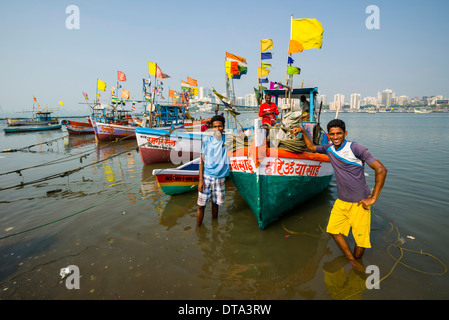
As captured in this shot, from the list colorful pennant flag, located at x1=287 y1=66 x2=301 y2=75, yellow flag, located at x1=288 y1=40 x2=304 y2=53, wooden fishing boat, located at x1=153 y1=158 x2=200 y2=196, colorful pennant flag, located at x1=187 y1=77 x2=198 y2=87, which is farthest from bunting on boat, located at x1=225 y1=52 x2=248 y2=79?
colorful pennant flag, located at x1=187 y1=77 x2=198 y2=87

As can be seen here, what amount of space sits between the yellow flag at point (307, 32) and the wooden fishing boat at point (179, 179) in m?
5.20

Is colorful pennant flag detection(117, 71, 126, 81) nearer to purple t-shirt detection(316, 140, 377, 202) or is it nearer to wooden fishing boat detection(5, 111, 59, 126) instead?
purple t-shirt detection(316, 140, 377, 202)

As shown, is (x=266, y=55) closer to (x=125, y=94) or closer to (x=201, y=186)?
(x=201, y=186)

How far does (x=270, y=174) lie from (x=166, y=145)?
801 centimetres

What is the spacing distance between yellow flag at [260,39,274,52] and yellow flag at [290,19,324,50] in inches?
91.9

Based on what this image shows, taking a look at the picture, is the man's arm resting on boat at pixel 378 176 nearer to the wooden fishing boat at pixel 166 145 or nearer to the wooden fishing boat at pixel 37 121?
the wooden fishing boat at pixel 166 145

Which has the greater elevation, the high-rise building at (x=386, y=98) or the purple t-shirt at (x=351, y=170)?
the high-rise building at (x=386, y=98)

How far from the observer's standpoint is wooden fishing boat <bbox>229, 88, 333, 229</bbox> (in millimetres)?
4215

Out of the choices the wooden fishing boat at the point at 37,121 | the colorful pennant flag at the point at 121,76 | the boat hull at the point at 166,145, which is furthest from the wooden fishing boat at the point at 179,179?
the wooden fishing boat at the point at 37,121

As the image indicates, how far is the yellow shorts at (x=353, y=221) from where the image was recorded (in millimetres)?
3132

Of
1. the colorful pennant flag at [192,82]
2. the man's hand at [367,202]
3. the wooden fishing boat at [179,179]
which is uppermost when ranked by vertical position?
the colorful pennant flag at [192,82]
